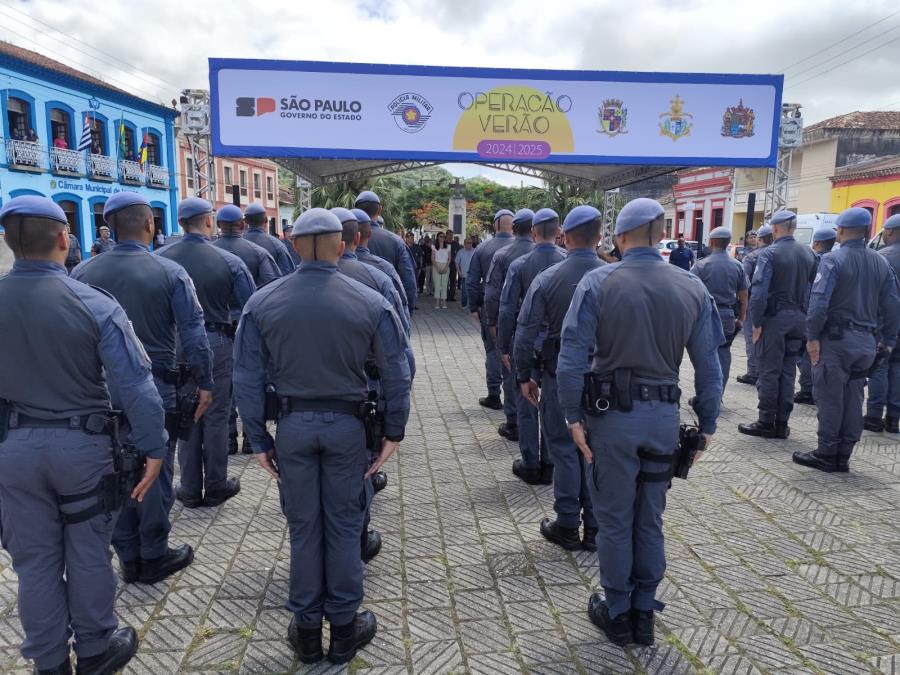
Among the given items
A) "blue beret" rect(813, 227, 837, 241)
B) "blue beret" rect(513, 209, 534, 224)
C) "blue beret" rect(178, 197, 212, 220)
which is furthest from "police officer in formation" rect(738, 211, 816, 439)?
"blue beret" rect(178, 197, 212, 220)

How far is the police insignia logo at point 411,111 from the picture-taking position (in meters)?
11.0

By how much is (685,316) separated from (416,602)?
2111mm

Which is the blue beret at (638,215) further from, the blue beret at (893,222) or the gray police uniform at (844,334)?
the blue beret at (893,222)

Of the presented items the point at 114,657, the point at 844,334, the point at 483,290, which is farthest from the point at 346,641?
the point at 483,290

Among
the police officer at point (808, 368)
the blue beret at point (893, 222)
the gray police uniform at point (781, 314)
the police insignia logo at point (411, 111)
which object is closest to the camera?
the gray police uniform at point (781, 314)

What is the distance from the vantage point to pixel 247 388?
2.80 m

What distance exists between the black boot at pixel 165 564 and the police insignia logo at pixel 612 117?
10.2 m

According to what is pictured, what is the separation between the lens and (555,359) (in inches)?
162

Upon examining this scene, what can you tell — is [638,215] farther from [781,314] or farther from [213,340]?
[781,314]

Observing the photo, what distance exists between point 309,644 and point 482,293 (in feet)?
15.8

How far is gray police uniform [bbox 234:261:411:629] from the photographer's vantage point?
269cm

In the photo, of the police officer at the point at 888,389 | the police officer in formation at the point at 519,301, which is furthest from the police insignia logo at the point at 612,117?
the police officer in formation at the point at 519,301

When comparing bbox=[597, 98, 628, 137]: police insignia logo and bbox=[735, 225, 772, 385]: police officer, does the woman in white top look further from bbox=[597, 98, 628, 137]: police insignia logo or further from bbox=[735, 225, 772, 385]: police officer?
bbox=[735, 225, 772, 385]: police officer

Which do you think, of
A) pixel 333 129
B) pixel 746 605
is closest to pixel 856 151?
pixel 333 129
